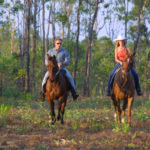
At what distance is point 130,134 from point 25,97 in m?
15.3

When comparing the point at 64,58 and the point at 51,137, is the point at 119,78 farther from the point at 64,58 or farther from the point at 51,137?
the point at 51,137

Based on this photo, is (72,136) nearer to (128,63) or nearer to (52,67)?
(52,67)

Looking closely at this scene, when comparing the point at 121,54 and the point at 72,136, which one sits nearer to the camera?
the point at 72,136

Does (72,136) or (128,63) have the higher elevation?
(128,63)

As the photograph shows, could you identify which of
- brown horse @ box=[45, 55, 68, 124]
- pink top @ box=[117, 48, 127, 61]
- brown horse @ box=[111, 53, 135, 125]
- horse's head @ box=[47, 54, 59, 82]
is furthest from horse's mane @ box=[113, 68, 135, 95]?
Result: horse's head @ box=[47, 54, 59, 82]

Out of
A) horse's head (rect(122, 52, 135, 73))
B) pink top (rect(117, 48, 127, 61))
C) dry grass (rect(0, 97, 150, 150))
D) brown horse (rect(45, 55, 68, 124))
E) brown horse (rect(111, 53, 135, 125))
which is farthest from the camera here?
pink top (rect(117, 48, 127, 61))

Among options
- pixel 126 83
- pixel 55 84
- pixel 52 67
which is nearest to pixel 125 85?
pixel 126 83

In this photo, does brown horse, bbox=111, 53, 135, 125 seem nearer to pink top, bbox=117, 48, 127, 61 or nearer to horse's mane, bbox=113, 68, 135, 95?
horse's mane, bbox=113, 68, 135, 95

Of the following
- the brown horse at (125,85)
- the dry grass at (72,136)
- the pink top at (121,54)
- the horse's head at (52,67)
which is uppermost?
the pink top at (121,54)

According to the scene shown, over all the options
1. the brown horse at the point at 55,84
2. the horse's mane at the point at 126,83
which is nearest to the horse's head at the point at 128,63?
the horse's mane at the point at 126,83

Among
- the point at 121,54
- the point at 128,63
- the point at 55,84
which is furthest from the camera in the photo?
the point at 121,54

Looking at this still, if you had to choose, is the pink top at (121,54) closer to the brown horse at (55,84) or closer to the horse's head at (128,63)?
the horse's head at (128,63)

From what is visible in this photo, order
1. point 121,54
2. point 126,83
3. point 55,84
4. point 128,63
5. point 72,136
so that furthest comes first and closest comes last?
1. point 121,54
2. point 55,84
3. point 126,83
4. point 128,63
5. point 72,136

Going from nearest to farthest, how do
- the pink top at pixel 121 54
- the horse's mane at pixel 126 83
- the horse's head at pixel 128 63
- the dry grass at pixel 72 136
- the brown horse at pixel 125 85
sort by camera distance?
the dry grass at pixel 72 136
the horse's head at pixel 128 63
the brown horse at pixel 125 85
the horse's mane at pixel 126 83
the pink top at pixel 121 54
